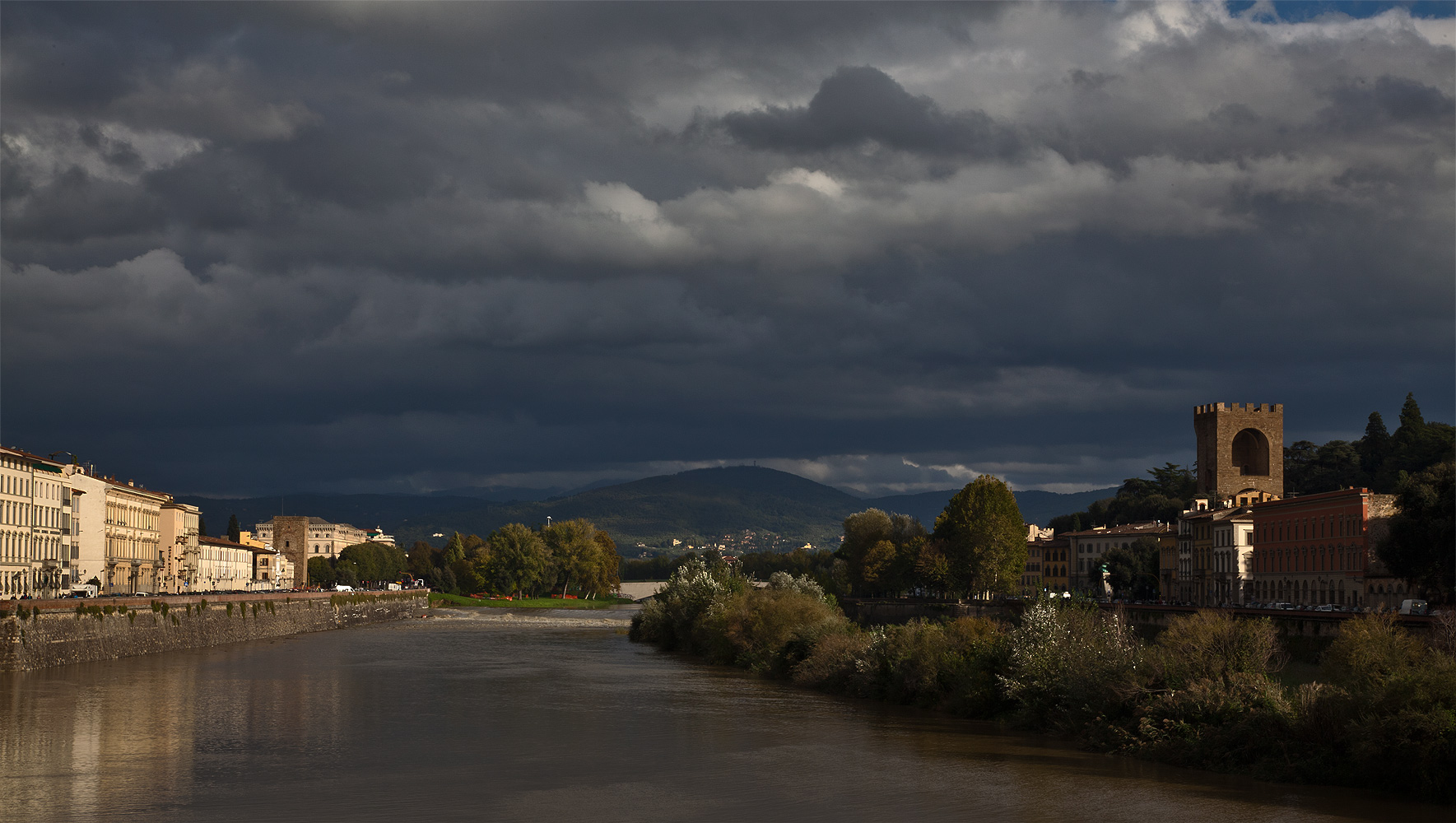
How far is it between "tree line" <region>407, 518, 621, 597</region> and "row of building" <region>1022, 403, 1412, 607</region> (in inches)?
2102

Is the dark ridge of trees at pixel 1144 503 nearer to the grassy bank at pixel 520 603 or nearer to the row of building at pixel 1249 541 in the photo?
Result: the row of building at pixel 1249 541

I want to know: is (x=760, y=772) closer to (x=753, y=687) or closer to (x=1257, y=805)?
(x=1257, y=805)

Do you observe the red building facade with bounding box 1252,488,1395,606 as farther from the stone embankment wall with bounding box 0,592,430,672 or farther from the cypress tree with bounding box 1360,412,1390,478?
the stone embankment wall with bounding box 0,592,430,672

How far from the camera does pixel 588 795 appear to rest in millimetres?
26609

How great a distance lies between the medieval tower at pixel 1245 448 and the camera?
129 meters

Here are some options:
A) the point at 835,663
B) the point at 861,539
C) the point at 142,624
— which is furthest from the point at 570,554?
the point at 835,663

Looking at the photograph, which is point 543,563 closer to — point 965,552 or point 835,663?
point 965,552

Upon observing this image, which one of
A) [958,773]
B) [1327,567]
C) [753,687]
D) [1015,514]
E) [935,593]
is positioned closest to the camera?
[958,773]

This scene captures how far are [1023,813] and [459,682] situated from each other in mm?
32532

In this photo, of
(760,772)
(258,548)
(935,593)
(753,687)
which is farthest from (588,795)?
(258,548)

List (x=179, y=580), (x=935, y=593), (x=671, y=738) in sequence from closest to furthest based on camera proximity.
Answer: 1. (x=671, y=738)
2. (x=935, y=593)
3. (x=179, y=580)

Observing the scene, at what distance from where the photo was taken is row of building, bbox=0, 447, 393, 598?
81562 millimetres

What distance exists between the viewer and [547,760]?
1230 inches

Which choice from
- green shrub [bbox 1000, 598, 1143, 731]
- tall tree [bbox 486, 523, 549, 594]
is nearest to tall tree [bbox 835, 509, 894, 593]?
tall tree [bbox 486, 523, 549, 594]
